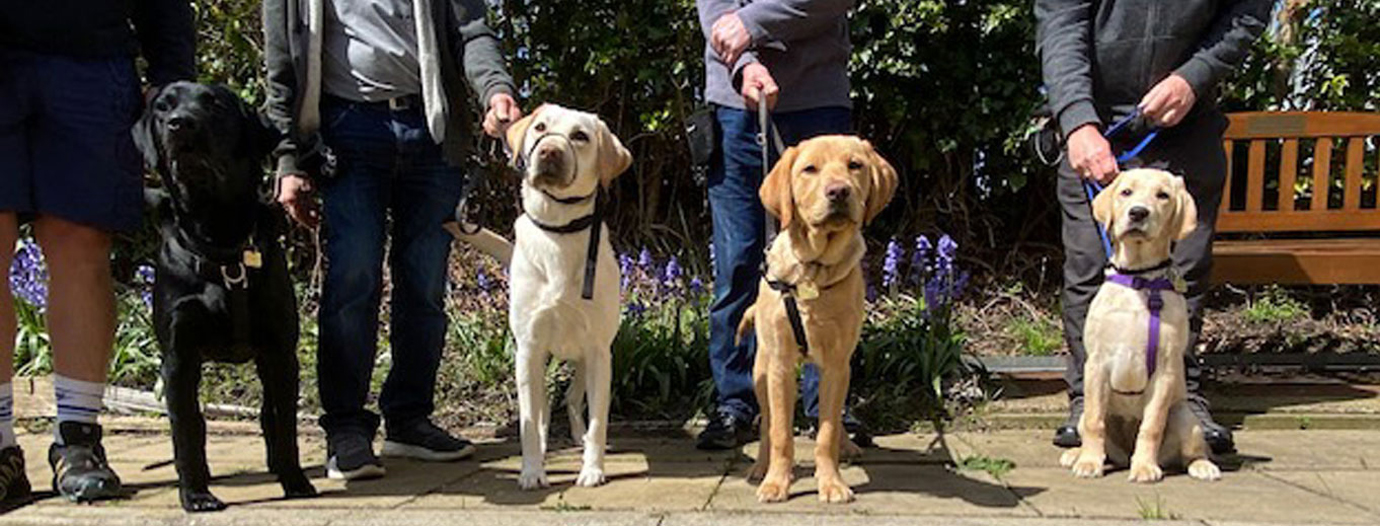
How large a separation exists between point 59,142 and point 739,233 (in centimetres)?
229

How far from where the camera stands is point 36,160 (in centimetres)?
313

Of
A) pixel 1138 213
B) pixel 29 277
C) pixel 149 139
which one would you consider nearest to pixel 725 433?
pixel 1138 213

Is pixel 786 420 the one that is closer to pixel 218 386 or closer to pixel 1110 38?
pixel 1110 38

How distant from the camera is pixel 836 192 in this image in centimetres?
284

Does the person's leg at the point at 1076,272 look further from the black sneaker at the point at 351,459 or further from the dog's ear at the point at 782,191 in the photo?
the black sneaker at the point at 351,459

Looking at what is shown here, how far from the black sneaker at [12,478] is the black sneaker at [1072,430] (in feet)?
11.7

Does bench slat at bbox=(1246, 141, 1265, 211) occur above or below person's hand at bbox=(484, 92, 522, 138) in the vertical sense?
below

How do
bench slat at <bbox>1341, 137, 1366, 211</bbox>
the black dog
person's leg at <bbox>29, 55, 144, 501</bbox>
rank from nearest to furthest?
the black dog
person's leg at <bbox>29, 55, 144, 501</bbox>
bench slat at <bbox>1341, 137, 1366, 211</bbox>

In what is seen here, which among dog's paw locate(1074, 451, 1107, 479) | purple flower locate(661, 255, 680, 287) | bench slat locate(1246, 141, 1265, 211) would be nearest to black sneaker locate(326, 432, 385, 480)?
purple flower locate(661, 255, 680, 287)

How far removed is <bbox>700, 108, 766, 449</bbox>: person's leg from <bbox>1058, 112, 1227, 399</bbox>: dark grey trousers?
1216 mm

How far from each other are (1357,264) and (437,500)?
3.88 m

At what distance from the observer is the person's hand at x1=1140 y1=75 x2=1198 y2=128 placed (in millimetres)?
3496

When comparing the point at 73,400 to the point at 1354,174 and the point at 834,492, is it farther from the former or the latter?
the point at 1354,174

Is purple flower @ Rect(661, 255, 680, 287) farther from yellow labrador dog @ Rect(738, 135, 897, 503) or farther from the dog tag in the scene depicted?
the dog tag
